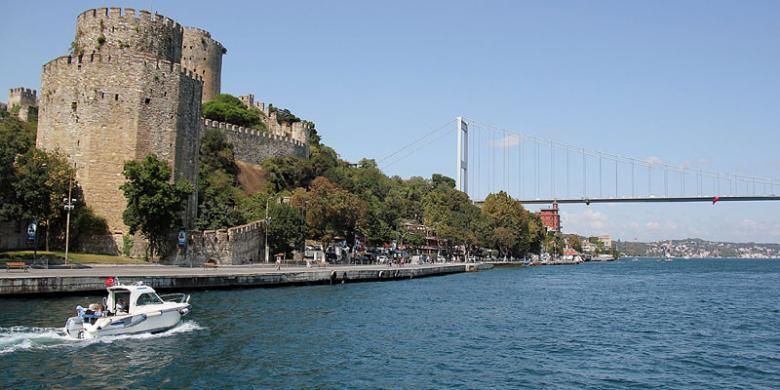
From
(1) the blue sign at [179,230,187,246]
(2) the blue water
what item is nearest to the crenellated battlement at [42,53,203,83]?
(1) the blue sign at [179,230,187,246]

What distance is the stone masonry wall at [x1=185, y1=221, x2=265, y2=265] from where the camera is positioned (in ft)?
119

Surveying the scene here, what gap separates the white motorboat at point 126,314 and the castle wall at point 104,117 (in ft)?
50.7

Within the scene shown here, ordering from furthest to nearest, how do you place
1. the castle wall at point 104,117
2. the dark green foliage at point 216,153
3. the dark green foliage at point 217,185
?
the dark green foliage at point 216,153 → the dark green foliage at point 217,185 → the castle wall at point 104,117

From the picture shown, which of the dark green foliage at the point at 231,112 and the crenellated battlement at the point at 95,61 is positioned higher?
the dark green foliage at the point at 231,112

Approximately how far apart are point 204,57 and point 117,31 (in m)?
24.7

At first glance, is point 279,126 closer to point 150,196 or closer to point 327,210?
point 327,210

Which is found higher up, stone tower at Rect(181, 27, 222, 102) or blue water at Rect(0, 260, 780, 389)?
stone tower at Rect(181, 27, 222, 102)

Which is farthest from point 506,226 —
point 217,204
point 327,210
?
point 217,204

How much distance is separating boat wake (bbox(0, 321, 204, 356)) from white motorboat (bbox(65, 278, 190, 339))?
154 millimetres

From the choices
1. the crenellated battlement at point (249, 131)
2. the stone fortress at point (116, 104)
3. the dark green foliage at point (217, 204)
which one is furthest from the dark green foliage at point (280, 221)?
the crenellated battlement at point (249, 131)

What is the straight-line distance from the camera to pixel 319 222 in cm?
4703

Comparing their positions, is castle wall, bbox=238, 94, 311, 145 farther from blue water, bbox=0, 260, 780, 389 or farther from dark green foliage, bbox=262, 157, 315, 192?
blue water, bbox=0, 260, 780, 389

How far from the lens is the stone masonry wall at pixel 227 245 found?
36125 millimetres

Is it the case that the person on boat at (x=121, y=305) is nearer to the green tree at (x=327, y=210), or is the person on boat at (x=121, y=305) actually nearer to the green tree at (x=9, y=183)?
the green tree at (x=9, y=183)
